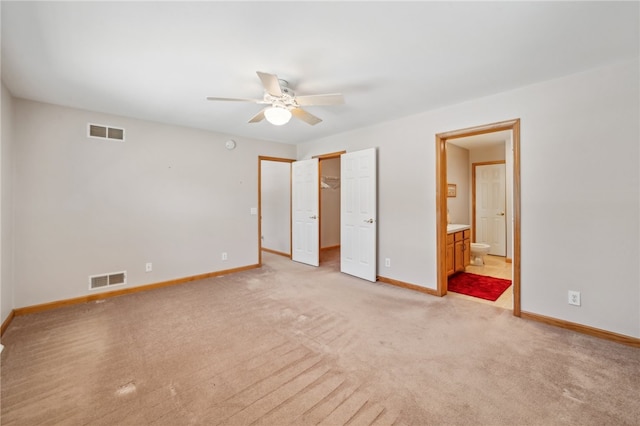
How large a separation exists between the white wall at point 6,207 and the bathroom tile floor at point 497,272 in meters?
5.00

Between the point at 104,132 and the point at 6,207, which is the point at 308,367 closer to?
the point at 6,207

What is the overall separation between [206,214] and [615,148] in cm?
498

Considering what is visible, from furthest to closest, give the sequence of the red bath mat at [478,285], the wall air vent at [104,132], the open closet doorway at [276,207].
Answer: the open closet doorway at [276,207] → the red bath mat at [478,285] → the wall air vent at [104,132]

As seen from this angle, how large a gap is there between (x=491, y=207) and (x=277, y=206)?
197 inches

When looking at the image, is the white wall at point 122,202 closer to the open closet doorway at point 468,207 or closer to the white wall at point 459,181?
the open closet doorway at point 468,207

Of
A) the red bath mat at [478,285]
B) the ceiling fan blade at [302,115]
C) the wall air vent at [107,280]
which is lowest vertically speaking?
the red bath mat at [478,285]

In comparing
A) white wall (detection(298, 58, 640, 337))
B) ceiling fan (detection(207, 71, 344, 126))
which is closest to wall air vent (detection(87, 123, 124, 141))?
ceiling fan (detection(207, 71, 344, 126))

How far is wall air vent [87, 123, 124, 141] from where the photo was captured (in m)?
3.42

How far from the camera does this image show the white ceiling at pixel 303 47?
1663 millimetres

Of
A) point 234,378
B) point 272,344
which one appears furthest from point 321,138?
point 234,378

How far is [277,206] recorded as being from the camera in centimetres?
651

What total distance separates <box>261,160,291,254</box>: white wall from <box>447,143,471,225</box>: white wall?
3496 millimetres

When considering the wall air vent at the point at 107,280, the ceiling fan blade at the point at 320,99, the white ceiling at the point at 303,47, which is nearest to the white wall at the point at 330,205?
the white ceiling at the point at 303,47

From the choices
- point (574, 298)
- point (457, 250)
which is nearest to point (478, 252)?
point (457, 250)
